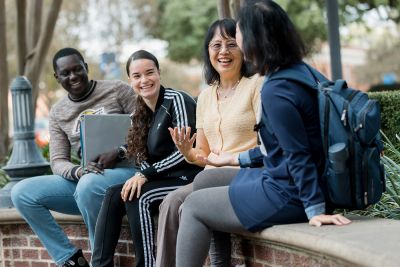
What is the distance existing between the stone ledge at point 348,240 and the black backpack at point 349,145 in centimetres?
17

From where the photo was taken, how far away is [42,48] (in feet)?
35.7

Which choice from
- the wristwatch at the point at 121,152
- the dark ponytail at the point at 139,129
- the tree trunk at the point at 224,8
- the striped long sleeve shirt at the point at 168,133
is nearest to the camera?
the striped long sleeve shirt at the point at 168,133

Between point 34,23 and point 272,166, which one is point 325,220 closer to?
point 272,166

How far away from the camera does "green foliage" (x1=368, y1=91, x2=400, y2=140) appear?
693 centimetres

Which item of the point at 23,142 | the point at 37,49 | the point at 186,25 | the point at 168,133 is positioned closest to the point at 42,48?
the point at 37,49

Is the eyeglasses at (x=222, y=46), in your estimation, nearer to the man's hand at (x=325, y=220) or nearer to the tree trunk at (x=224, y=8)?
the man's hand at (x=325, y=220)

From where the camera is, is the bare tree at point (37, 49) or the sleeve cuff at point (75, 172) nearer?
the sleeve cuff at point (75, 172)

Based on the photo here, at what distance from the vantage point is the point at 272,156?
13.4 feet

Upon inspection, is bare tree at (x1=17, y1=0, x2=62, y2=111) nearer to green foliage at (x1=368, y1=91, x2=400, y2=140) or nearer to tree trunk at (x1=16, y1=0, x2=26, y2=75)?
tree trunk at (x1=16, y1=0, x2=26, y2=75)

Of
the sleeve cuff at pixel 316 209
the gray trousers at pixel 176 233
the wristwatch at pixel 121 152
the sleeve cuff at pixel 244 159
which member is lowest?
the gray trousers at pixel 176 233

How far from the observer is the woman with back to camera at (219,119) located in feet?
15.8

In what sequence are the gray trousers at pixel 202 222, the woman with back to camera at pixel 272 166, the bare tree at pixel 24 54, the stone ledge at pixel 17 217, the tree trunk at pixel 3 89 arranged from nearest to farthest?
the woman with back to camera at pixel 272 166, the gray trousers at pixel 202 222, the stone ledge at pixel 17 217, the tree trunk at pixel 3 89, the bare tree at pixel 24 54

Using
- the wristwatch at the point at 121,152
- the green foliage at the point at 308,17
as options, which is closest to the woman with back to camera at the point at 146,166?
the wristwatch at the point at 121,152

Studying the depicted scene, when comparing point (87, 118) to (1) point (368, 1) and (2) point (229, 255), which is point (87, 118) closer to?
(2) point (229, 255)
